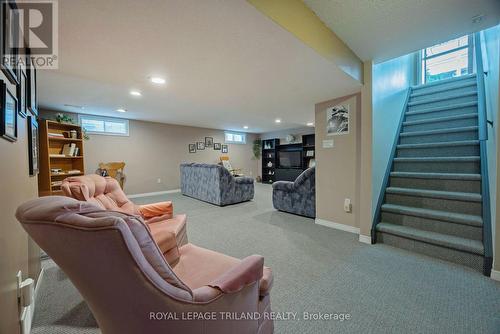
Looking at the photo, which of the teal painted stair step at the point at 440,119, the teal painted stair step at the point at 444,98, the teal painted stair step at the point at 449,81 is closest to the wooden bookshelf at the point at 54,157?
the teal painted stair step at the point at 440,119

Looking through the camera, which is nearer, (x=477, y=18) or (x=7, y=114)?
(x=7, y=114)

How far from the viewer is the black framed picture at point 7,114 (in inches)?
33.9

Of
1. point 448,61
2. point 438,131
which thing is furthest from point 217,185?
point 448,61

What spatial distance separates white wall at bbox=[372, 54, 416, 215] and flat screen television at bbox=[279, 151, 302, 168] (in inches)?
166

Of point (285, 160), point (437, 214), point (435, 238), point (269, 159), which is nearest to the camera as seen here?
point (435, 238)

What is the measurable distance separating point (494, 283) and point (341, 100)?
243 centimetres

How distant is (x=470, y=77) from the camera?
3459 millimetres

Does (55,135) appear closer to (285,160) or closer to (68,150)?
(68,150)

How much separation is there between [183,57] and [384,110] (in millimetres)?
2634

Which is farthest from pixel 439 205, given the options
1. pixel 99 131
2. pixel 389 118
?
pixel 99 131

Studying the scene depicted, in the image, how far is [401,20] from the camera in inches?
69.0

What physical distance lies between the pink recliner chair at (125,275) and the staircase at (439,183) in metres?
2.33

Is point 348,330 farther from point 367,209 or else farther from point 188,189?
point 188,189

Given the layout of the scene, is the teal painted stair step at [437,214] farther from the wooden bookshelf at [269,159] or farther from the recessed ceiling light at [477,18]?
the wooden bookshelf at [269,159]
